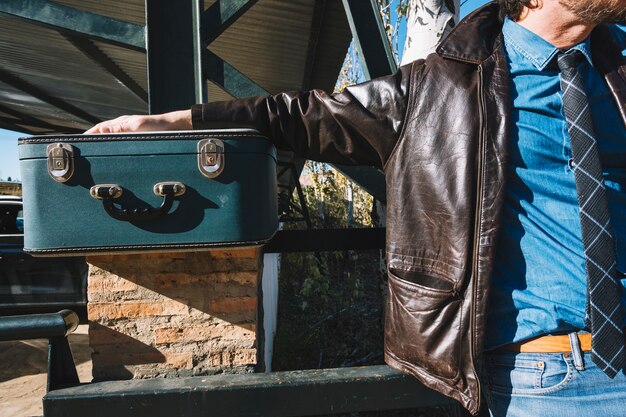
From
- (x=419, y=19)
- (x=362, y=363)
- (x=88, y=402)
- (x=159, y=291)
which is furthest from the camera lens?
(x=362, y=363)

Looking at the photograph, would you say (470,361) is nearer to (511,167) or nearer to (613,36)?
(511,167)

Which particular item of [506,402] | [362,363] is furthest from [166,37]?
[362,363]

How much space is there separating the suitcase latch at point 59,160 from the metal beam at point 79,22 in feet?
2.46

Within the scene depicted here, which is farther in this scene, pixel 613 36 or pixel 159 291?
pixel 159 291

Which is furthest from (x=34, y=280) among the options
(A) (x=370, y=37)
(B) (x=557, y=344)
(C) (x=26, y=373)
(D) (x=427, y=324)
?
(B) (x=557, y=344)

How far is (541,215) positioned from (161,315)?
1.27 m

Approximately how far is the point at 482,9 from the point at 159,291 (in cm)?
140

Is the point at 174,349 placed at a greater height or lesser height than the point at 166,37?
lesser

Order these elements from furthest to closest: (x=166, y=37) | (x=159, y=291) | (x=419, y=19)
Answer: (x=419, y=19), (x=166, y=37), (x=159, y=291)

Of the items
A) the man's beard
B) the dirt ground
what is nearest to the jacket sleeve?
the man's beard

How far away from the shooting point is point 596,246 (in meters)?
1.19

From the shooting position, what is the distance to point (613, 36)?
145cm

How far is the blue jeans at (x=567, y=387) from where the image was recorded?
1.19 meters

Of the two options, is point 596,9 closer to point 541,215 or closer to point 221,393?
point 541,215
